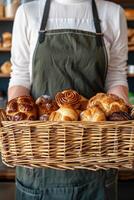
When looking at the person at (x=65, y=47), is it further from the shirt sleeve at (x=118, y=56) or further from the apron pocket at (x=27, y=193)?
the apron pocket at (x=27, y=193)

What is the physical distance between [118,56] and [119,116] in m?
0.46

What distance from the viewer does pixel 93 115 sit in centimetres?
73

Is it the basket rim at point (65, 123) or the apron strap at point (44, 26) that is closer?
the basket rim at point (65, 123)

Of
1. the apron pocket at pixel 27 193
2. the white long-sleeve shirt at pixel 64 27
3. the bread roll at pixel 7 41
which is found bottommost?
the apron pocket at pixel 27 193

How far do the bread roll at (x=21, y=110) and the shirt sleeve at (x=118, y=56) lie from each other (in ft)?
1.34

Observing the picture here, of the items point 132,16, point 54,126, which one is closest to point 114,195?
point 54,126

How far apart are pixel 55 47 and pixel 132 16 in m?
1.85

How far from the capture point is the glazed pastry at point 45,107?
0.78m

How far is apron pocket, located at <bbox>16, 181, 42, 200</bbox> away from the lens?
3.27 ft

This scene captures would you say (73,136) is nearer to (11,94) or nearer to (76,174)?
(76,174)

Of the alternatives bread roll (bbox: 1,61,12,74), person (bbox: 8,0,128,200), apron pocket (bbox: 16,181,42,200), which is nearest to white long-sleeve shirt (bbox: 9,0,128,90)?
person (bbox: 8,0,128,200)

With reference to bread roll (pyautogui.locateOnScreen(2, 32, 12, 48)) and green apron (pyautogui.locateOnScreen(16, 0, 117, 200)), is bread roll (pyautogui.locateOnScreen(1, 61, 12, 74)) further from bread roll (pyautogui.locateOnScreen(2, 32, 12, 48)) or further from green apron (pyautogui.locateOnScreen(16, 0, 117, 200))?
green apron (pyautogui.locateOnScreen(16, 0, 117, 200))

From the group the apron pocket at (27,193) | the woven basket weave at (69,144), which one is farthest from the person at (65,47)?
the woven basket weave at (69,144)

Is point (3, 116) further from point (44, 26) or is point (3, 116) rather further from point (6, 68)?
point (6, 68)
